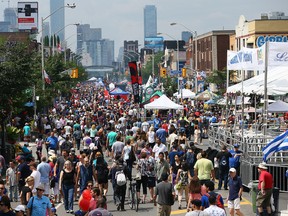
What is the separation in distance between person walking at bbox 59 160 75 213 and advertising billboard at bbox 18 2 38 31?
4566 inches

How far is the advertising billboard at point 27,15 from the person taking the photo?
133375 millimetres

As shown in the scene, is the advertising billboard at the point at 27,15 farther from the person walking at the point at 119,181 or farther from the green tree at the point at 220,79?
the person walking at the point at 119,181

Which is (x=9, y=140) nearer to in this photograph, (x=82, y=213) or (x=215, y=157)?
(x=215, y=157)

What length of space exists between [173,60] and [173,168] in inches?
5104

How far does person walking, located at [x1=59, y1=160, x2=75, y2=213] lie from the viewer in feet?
61.5

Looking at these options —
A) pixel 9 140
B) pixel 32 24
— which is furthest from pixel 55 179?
pixel 32 24

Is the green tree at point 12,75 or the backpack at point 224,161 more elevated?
the green tree at point 12,75

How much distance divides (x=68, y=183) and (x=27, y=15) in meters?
119

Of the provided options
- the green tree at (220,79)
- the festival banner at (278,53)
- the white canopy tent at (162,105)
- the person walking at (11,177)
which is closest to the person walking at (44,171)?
the person walking at (11,177)

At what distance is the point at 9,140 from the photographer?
32.3 metres

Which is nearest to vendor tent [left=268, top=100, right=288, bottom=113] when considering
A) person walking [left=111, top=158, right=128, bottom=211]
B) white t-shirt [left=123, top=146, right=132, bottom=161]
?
white t-shirt [left=123, top=146, right=132, bottom=161]

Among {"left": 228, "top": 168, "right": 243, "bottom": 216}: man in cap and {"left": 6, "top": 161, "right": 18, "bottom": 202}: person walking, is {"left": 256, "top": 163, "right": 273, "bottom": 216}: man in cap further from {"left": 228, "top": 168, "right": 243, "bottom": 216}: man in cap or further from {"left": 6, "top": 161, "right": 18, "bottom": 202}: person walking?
{"left": 6, "top": 161, "right": 18, "bottom": 202}: person walking

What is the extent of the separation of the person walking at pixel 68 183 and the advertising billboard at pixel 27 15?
11599 cm

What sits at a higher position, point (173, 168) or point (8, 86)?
point (8, 86)
